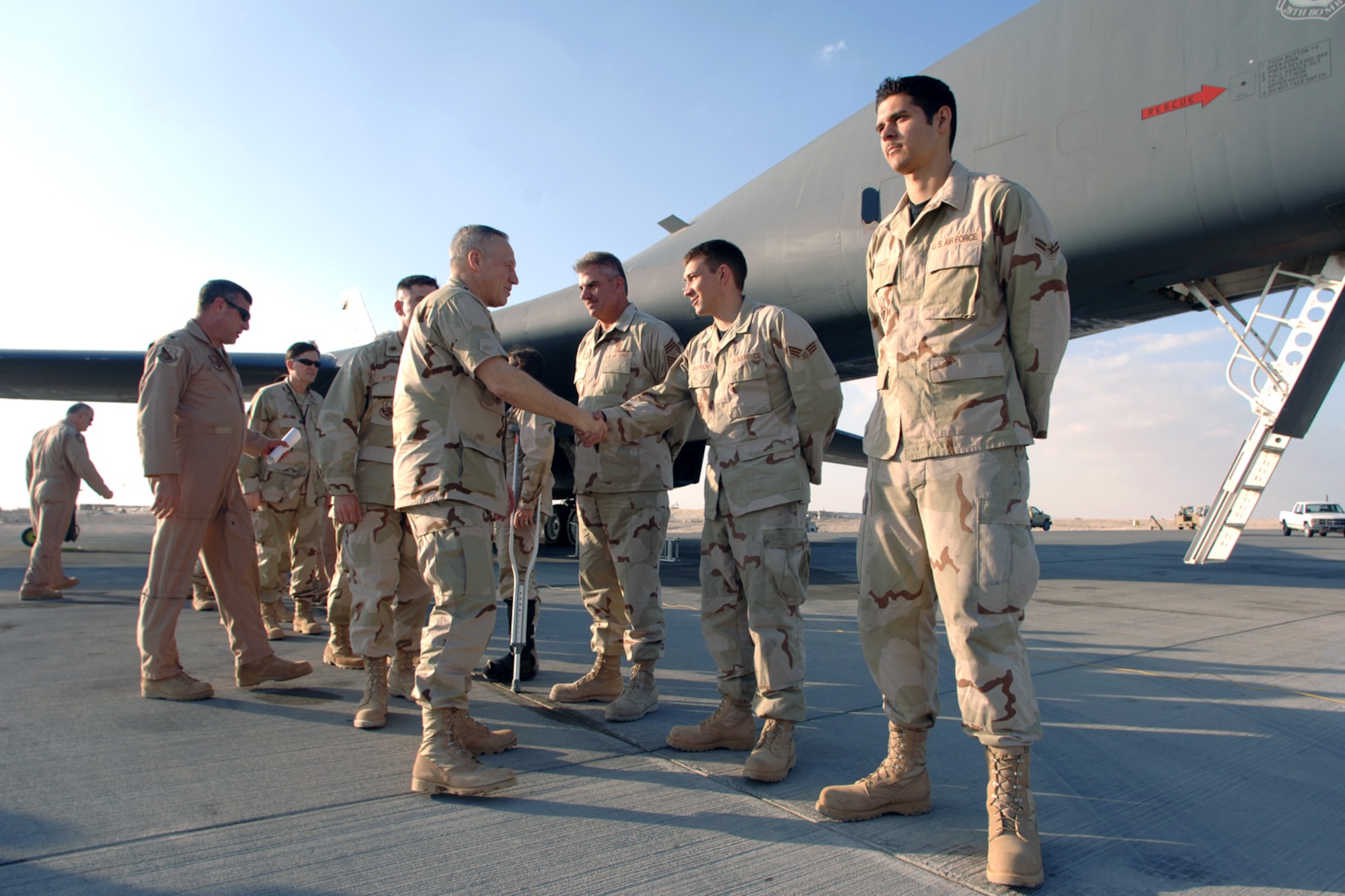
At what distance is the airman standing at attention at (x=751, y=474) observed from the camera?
8.51 ft

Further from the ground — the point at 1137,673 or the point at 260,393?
the point at 260,393

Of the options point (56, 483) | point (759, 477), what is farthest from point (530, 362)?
point (56, 483)

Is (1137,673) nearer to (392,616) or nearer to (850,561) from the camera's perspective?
(392,616)

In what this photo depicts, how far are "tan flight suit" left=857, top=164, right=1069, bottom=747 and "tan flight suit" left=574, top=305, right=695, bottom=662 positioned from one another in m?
1.18

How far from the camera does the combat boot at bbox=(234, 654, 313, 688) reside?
11.6 ft

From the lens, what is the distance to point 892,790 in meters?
2.10

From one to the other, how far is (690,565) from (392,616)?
24.5 ft

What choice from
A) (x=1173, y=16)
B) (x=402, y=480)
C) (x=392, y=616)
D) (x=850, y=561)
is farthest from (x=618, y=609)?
(x=850, y=561)

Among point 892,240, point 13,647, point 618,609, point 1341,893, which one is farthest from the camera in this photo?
point 13,647

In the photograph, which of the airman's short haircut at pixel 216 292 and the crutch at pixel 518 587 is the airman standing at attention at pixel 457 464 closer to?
the crutch at pixel 518 587

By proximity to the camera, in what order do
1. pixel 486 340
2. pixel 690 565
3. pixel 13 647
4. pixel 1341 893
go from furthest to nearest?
pixel 690 565, pixel 13 647, pixel 486 340, pixel 1341 893

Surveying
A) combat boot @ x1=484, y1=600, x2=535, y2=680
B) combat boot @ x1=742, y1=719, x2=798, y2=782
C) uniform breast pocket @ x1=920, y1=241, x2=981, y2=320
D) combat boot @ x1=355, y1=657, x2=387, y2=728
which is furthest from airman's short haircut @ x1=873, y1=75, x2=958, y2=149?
combat boot @ x1=355, y1=657, x2=387, y2=728

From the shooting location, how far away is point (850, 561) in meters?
10.9

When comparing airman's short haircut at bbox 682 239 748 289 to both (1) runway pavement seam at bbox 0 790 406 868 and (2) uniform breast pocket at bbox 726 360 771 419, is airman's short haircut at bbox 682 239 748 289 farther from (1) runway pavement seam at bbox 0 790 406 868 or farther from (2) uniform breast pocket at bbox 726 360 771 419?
(1) runway pavement seam at bbox 0 790 406 868
